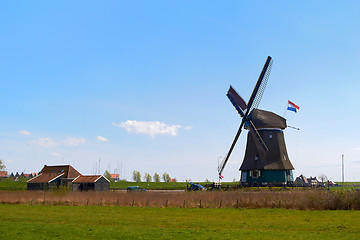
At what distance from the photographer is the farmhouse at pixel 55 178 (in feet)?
220

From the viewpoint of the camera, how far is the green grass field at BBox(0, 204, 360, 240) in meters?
16.6

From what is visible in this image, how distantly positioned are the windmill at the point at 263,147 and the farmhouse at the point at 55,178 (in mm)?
32428

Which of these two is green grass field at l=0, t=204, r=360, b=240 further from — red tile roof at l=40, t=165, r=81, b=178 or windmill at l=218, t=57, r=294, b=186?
red tile roof at l=40, t=165, r=81, b=178

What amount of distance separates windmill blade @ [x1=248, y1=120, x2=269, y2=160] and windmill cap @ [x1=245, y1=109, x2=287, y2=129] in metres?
1.05

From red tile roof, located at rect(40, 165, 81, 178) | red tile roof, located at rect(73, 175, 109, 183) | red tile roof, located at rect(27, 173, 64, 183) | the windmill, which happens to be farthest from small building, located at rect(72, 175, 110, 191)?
the windmill

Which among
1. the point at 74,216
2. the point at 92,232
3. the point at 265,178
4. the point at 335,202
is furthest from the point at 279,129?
the point at 92,232

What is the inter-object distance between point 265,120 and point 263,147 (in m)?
4.25

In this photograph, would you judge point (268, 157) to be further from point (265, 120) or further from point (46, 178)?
point (46, 178)

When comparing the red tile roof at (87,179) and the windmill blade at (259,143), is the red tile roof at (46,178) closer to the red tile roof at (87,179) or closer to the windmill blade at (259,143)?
the red tile roof at (87,179)

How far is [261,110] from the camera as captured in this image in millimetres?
56125

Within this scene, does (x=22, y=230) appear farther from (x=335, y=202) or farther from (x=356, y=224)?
(x=335, y=202)

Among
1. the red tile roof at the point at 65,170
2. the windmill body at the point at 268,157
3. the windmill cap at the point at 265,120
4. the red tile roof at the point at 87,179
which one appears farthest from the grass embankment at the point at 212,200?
the red tile roof at the point at 65,170

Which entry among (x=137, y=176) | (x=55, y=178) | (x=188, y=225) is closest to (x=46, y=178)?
(x=55, y=178)

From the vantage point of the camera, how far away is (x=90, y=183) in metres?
63.5
